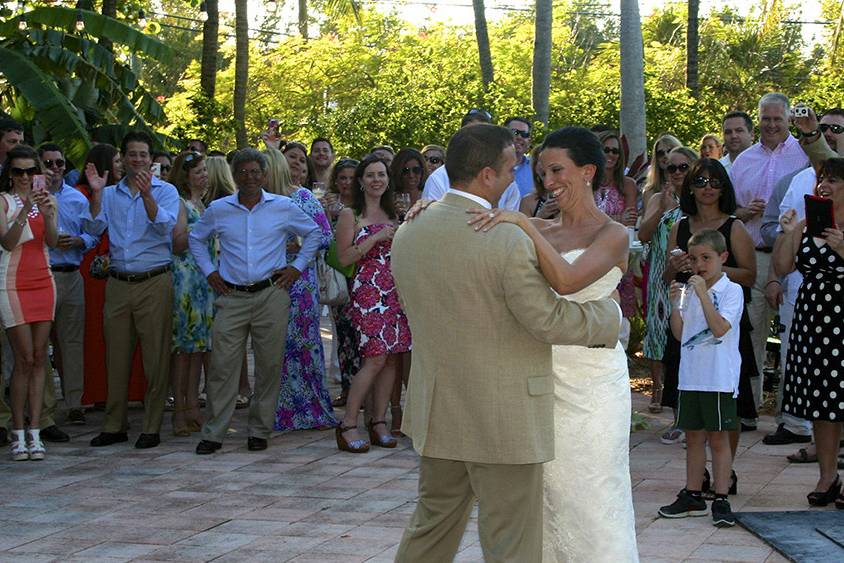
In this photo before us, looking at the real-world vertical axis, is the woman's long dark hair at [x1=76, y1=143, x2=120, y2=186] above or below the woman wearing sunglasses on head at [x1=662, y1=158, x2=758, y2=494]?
above

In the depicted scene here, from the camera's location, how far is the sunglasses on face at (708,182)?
8078mm

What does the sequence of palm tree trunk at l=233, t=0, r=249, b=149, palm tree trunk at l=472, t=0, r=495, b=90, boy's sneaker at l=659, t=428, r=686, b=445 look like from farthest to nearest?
palm tree trunk at l=472, t=0, r=495, b=90, palm tree trunk at l=233, t=0, r=249, b=149, boy's sneaker at l=659, t=428, r=686, b=445

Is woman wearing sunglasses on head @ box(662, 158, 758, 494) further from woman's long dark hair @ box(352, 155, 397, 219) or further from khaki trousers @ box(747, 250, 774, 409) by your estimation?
woman's long dark hair @ box(352, 155, 397, 219)

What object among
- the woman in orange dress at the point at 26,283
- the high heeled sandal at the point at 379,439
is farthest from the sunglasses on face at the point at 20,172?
the high heeled sandal at the point at 379,439

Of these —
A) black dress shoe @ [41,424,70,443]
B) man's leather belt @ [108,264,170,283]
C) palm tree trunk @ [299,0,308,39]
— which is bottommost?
black dress shoe @ [41,424,70,443]

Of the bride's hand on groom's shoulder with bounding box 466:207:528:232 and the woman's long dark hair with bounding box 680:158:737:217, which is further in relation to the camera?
the woman's long dark hair with bounding box 680:158:737:217

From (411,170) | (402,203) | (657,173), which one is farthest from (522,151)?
(402,203)

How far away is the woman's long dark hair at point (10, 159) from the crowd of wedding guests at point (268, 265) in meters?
0.01

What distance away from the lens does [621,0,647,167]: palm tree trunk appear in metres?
16.8

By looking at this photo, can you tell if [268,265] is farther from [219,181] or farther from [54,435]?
[54,435]

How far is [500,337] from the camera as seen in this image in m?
4.62

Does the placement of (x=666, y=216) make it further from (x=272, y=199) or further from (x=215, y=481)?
(x=215, y=481)

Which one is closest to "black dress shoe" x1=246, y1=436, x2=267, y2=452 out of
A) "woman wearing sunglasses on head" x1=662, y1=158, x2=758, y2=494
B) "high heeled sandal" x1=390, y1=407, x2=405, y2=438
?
"high heeled sandal" x1=390, y1=407, x2=405, y2=438

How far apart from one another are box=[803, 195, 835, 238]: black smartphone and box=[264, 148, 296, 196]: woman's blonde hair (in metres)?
4.08
